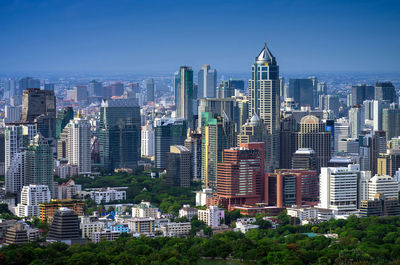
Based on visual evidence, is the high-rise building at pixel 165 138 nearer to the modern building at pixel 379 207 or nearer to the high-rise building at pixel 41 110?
the high-rise building at pixel 41 110

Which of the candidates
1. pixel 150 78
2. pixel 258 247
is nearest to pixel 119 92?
pixel 150 78

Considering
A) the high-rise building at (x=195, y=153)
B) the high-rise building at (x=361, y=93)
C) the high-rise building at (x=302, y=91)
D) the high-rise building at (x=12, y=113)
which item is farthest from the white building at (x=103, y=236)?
the high-rise building at (x=302, y=91)

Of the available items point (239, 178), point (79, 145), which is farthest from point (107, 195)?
point (79, 145)

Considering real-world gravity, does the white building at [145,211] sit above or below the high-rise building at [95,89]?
below

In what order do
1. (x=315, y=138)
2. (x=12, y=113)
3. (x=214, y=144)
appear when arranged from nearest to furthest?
(x=214, y=144)
(x=315, y=138)
(x=12, y=113)

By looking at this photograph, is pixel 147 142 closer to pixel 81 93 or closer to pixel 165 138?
pixel 165 138

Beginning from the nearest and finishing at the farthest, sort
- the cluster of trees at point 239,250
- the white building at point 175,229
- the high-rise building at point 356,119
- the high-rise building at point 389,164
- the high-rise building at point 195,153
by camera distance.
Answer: the cluster of trees at point 239,250 < the white building at point 175,229 < the high-rise building at point 389,164 < the high-rise building at point 195,153 < the high-rise building at point 356,119

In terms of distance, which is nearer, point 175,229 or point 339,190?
point 175,229
